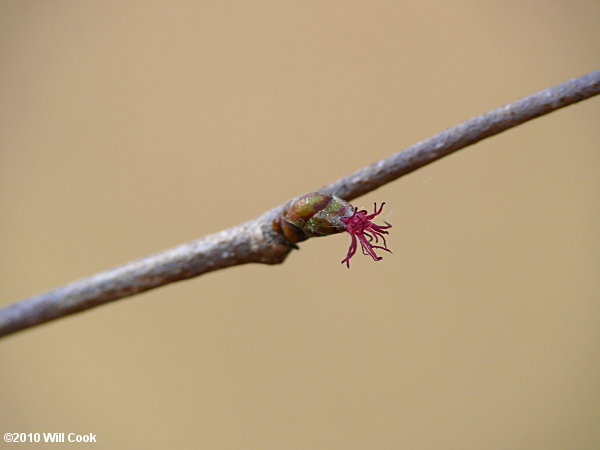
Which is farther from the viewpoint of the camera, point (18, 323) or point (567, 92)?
point (18, 323)

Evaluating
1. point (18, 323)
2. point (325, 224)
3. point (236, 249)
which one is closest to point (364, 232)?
point (325, 224)

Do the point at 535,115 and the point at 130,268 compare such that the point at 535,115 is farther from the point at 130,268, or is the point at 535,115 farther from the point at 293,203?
the point at 130,268

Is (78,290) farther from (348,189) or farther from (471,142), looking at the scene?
(471,142)
